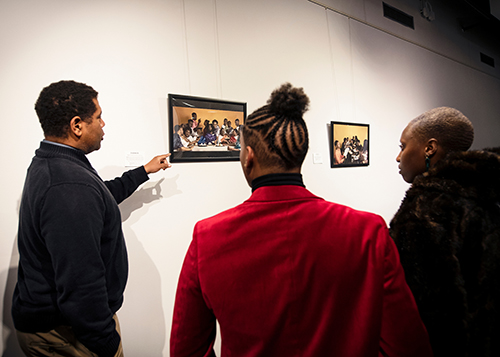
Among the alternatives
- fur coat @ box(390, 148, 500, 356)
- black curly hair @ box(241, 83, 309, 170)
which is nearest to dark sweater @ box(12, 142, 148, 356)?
black curly hair @ box(241, 83, 309, 170)

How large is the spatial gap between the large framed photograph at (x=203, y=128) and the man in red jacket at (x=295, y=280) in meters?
1.55

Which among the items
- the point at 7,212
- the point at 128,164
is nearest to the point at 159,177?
the point at 128,164

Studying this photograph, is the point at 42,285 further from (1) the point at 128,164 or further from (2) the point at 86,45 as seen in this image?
(2) the point at 86,45

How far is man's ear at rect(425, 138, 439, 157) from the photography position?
4.87 ft

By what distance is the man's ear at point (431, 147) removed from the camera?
1.49 metres

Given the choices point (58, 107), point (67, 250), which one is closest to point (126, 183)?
point (58, 107)

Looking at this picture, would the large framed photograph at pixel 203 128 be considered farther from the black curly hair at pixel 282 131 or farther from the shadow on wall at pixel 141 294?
the black curly hair at pixel 282 131

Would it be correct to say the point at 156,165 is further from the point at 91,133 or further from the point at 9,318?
the point at 9,318

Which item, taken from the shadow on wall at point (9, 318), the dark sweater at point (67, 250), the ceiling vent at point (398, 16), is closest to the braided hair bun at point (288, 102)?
the dark sweater at point (67, 250)

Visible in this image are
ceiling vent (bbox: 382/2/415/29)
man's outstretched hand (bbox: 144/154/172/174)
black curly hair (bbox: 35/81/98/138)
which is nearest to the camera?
black curly hair (bbox: 35/81/98/138)

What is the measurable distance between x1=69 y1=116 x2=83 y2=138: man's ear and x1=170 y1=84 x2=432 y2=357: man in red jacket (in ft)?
3.24

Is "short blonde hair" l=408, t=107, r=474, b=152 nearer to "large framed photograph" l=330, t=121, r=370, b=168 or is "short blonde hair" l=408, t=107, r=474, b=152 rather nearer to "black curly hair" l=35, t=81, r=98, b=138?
"large framed photograph" l=330, t=121, r=370, b=168

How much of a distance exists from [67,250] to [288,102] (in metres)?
1.07

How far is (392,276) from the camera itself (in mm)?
763
